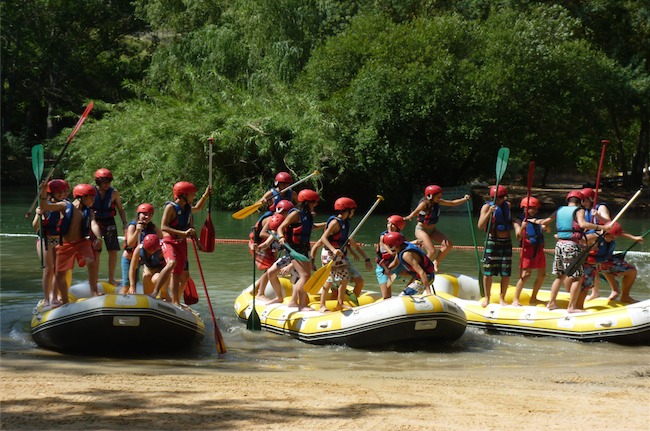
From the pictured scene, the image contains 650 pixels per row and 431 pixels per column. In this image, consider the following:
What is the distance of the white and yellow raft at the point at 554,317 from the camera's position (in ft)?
31.1

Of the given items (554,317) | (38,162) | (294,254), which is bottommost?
(554,317)

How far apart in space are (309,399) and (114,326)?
2.77 metres

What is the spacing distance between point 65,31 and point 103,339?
Answer: 126 feet

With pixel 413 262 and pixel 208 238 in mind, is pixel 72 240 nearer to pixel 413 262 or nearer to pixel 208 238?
pixel 208 238

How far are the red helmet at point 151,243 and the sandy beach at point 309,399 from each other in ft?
5.21

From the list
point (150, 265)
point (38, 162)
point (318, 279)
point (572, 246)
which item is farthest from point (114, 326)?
point (572, 246)

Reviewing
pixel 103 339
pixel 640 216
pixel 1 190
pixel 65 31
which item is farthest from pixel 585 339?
pixel 65 31

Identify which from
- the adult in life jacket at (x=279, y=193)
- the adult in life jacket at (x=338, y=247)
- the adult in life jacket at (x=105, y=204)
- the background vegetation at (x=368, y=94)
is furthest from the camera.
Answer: the background vegetation at (x=368, y=94)

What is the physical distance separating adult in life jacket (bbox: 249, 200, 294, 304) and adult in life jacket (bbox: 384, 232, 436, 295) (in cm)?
131

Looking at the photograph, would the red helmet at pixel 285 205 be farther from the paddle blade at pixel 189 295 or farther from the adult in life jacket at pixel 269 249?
the paddle blade at pixel 189 295

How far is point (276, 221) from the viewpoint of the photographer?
1041cm

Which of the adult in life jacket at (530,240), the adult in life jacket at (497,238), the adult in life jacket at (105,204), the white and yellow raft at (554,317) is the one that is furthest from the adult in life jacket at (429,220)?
the adult in life jacket at (105,204)

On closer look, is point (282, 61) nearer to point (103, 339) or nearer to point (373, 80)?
point (373, 80)

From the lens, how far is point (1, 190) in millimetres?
38812
